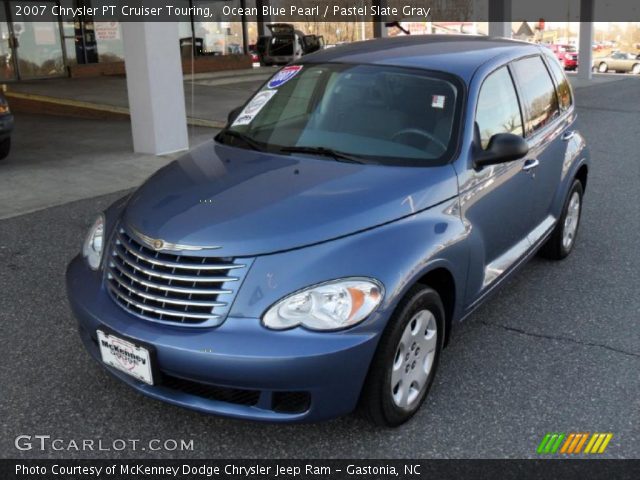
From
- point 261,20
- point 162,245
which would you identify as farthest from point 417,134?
point 261,20

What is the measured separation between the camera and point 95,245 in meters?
3.24

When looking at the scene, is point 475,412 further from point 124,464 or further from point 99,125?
point 99,125

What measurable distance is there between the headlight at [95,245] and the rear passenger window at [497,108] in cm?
204

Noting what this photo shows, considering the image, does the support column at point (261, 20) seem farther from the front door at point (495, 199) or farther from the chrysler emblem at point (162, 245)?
the chrysler emblem at point (162, 245)

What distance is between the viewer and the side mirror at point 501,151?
335 centimetres

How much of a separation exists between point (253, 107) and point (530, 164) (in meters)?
1.74

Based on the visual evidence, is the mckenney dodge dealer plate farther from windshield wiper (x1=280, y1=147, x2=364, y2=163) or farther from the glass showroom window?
the glass showroom window

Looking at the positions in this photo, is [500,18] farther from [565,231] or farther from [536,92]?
[536,92]

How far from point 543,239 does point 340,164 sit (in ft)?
6.17

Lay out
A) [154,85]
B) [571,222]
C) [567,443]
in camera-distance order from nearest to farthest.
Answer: [567,443]
[571,222]
[154,85]

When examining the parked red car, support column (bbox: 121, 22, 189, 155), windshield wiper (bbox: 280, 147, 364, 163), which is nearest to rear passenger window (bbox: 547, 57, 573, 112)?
windshield wiper (bbox: 280, 147, 364, 163)

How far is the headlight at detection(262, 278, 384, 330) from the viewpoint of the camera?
8.26 ft

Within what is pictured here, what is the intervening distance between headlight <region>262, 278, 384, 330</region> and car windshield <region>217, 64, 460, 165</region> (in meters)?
0.94

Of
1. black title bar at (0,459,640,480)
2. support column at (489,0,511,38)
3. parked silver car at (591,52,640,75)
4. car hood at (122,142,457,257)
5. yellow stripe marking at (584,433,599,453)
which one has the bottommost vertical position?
parked silver car at (591,52,640,75)
